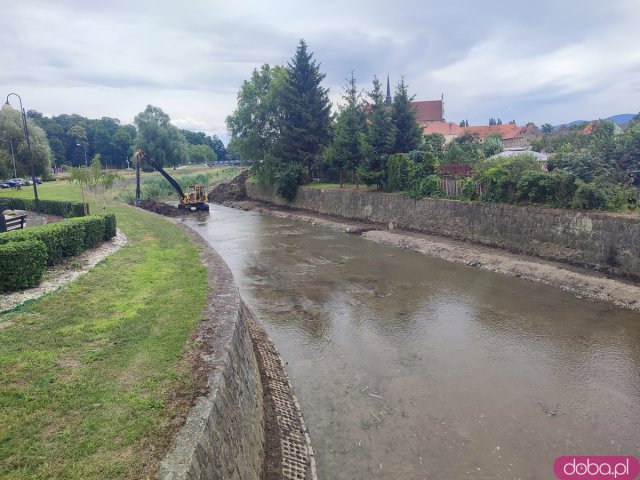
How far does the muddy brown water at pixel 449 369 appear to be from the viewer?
670 cm

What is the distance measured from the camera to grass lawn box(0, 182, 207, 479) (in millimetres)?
4281

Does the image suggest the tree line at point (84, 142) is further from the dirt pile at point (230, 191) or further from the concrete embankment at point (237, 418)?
the concrete embankment at point (237, 418)

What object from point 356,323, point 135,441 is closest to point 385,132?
point 356,323

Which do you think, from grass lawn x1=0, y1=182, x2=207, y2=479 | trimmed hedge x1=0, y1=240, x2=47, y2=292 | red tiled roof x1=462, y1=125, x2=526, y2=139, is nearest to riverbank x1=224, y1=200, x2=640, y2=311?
grass lawn x1=0, y1=182, x2=207, y2=479

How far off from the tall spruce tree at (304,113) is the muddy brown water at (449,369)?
21.6m

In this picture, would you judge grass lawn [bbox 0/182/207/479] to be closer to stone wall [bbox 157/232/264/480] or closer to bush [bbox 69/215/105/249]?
stone wall [bbox 157/232/264/480]

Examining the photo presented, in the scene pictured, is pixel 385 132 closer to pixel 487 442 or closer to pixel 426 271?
pixel 426 271

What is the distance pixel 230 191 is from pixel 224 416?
43.0m

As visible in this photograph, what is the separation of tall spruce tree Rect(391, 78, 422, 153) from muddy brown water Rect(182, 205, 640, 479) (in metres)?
13.9

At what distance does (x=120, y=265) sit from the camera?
12625 mm

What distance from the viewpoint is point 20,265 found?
31.0ft

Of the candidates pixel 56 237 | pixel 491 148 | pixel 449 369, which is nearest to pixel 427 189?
pixel 491 148

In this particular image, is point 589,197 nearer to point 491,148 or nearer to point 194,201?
point 491,148

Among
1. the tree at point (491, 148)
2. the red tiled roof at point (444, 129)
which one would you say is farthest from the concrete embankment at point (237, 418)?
the red tiled roof at point (444, 129)
